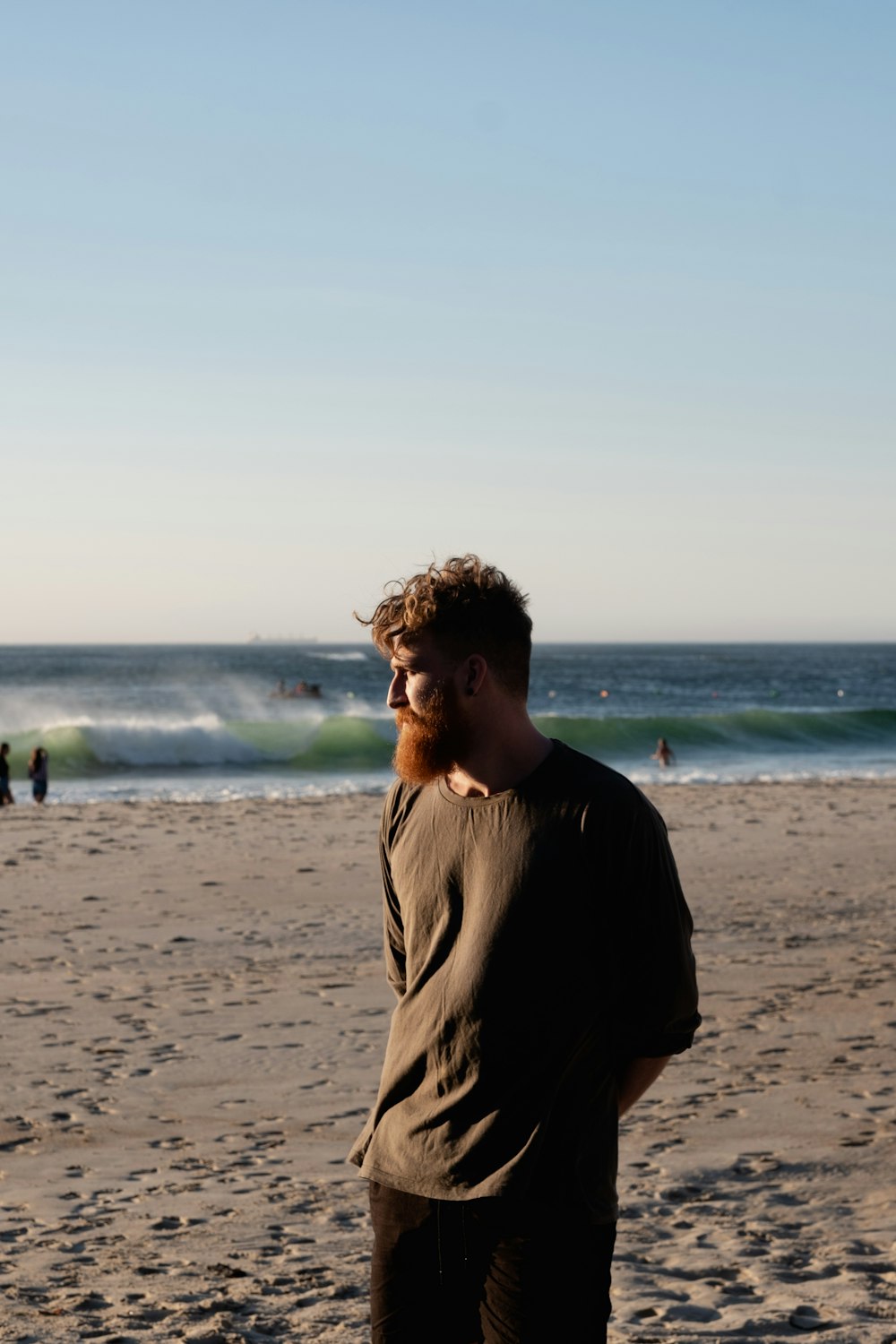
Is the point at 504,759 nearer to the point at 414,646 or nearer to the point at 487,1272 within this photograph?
the point at 414,646

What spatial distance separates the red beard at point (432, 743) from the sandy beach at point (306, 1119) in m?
2.58

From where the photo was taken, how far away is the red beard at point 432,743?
97.8 inches

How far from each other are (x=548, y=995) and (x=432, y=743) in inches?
19.0

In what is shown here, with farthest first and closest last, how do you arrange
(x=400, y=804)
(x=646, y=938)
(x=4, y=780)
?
(x=4, y=780) < (x=400, y=804) < (x=646, y=938)

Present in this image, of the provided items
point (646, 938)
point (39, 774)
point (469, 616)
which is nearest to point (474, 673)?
point (469, 616)

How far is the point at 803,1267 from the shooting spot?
16.0ft

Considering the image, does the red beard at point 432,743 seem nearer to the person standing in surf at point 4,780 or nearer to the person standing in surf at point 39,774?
the person standing in surf at point 4,780

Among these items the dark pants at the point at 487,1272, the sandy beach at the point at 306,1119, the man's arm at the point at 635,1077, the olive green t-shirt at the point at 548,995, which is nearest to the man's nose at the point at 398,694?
the olive green t-shirt at the point at 548,995

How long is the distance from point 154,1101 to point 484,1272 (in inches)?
196

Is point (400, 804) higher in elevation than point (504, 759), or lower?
lower

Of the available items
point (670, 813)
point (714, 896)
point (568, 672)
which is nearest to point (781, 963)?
point (714, 896)

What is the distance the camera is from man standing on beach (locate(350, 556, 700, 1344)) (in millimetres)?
2330

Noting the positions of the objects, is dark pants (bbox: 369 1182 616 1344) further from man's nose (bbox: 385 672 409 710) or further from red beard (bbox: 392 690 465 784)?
man's nose (bbox: 385 672 409 710)

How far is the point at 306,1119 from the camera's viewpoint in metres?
6.73
